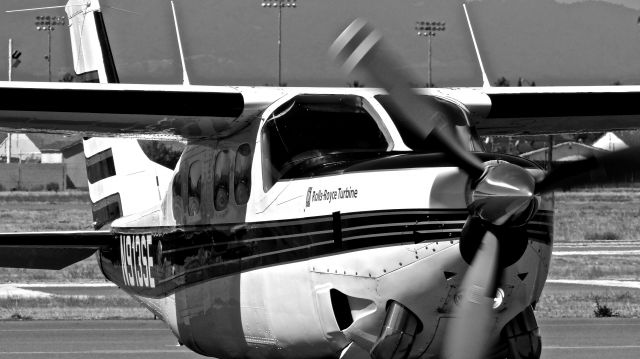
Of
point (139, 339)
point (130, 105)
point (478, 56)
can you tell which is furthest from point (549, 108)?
point (139, 339)

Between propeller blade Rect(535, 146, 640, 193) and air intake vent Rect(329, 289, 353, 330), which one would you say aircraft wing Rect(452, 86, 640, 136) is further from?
propeller blade Rect(535, 146, 640, 193)

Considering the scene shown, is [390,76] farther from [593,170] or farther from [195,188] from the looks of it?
[195,188]

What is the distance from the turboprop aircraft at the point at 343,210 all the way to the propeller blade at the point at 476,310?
1 cm

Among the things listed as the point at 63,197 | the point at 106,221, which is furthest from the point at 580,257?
the point at 63,197

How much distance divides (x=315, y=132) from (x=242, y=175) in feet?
3.48

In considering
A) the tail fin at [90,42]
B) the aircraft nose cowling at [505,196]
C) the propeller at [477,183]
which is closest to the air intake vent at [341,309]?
the propeller at [477,183]

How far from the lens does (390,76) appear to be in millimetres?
8625

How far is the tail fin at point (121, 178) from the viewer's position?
1411cm

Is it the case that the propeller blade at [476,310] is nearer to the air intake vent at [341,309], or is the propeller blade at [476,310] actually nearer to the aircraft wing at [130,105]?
the air intake vent at [341,309]

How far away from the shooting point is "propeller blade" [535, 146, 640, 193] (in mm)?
8164

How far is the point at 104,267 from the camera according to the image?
558 inches

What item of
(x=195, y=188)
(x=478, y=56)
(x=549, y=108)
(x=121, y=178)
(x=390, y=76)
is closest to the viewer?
(x=390, y=76)

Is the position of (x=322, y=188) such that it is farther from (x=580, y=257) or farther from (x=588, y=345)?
(x=580, y=257)

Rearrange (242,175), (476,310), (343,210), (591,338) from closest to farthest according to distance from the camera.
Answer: (476,310) < (343,210) < (242,175) < (591,338)
